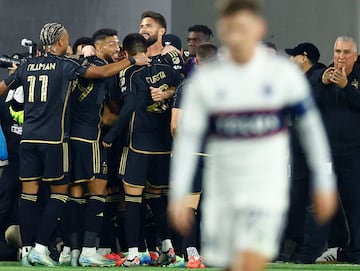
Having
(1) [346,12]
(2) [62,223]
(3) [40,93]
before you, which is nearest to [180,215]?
(3) [40,93]

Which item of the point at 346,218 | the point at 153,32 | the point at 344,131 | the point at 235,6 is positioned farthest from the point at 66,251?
the point at 235,6

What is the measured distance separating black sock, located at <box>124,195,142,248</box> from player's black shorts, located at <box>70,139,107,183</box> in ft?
1.50

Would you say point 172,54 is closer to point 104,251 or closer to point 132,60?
point 132,60

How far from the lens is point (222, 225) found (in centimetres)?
693

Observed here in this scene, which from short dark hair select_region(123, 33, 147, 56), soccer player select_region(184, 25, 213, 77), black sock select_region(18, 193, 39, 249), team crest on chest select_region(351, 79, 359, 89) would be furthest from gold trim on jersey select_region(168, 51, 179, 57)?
black sock select_region(18, 193, 39, 249)

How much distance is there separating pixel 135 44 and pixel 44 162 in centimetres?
155

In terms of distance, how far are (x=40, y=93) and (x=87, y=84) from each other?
543mm

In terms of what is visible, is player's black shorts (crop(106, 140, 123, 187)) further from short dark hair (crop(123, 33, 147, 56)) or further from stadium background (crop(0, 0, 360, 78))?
stadium background (crop(0, 0, 360, 78))

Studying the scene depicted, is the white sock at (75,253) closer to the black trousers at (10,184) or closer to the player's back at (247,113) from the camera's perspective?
the black trousers at (10,184)

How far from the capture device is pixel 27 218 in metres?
12.9

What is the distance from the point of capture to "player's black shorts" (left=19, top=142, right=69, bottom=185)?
12.7 meters

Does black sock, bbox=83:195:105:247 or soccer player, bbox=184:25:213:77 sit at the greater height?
soccer player, bbox=184:25:213:77

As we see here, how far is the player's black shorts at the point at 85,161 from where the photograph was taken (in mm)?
13055

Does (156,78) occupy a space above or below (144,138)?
above
